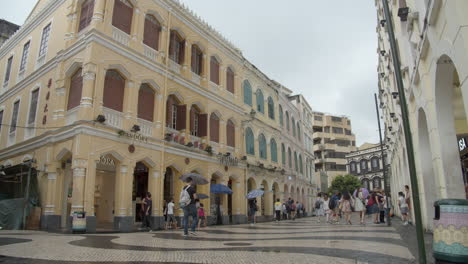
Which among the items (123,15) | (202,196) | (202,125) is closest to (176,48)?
(123,15)

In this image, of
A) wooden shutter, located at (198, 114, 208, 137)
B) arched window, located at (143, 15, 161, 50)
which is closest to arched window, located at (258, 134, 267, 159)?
wooden shutter, located at (198, 114, 208, 137)

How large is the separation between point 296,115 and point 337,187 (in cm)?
2528

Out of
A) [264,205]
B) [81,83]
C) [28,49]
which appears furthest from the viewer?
[264,205]

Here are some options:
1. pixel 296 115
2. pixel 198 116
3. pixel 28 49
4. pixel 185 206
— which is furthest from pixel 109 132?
pixel 296 115

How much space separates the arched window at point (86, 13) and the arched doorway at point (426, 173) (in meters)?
14.3

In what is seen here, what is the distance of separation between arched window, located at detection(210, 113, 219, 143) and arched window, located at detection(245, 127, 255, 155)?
13.0 ft

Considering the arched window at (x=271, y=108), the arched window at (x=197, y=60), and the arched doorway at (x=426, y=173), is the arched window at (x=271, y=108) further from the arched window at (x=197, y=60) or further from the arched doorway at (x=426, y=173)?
the arched doorway at (x=426, y=173)

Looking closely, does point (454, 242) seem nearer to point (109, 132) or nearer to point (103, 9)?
point (109, 132)

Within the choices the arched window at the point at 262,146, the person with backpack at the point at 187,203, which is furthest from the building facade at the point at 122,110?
the person with backpack at the point at 187,203

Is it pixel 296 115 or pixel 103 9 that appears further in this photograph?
pixel 296 115

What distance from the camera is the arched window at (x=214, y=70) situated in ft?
72.9

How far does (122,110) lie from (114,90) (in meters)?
0.97

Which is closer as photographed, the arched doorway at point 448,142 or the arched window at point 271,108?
the arched doorway at point 448,142

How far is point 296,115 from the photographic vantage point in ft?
127
